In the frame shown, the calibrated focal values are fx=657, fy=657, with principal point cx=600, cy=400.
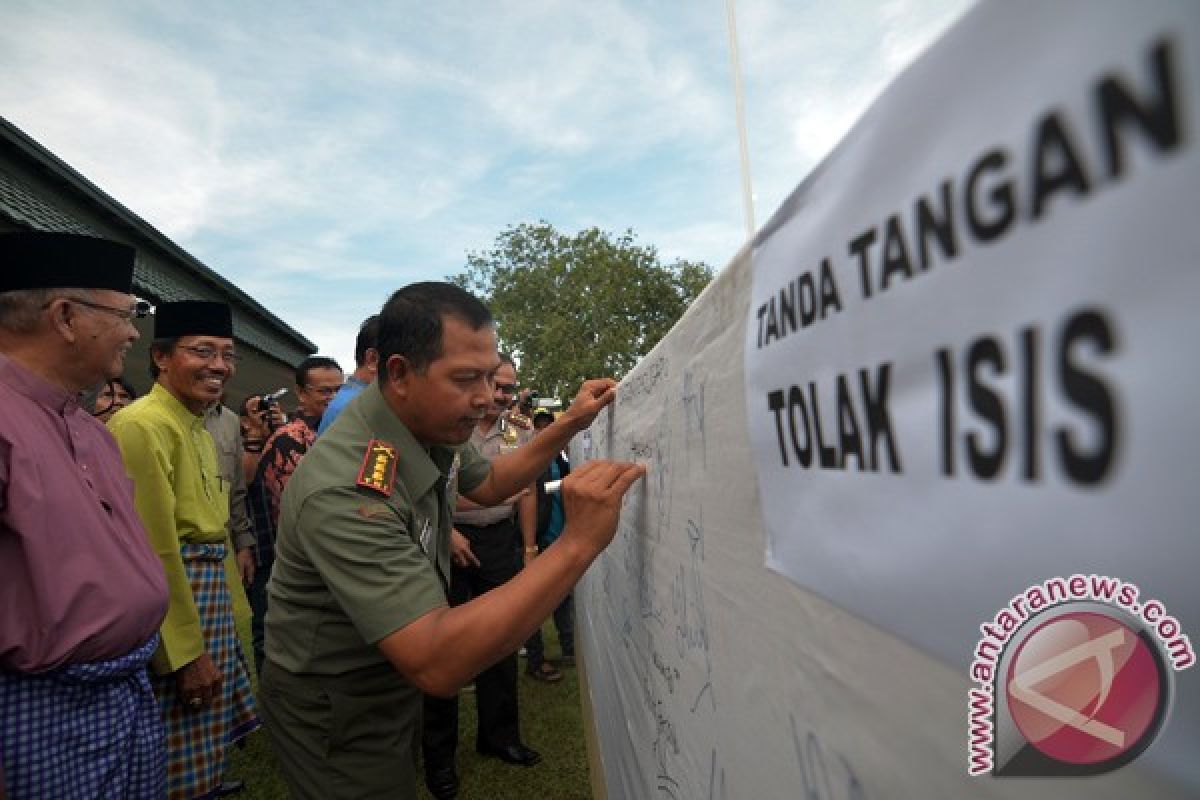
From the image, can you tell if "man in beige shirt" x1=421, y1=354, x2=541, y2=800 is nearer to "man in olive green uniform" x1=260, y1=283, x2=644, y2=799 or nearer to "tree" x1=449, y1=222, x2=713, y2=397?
"man in olive green uniform" x1=260, y1=283, x2=644, y2=799

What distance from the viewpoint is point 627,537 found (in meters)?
1.91

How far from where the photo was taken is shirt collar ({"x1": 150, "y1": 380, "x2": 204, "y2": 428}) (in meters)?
2.75

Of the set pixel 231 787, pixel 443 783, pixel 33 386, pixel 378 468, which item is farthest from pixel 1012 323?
pixel 231 787

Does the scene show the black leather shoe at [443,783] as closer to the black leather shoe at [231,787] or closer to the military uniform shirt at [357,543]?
the black leather shoe at [231,787]

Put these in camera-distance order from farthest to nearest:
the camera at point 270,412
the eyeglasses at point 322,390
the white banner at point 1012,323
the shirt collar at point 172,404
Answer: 1. the camera at point 270,412
2. the eyeglasses at point 322,390
3. the shirt collar at point 172,404
4. the white banner at point 1012,323

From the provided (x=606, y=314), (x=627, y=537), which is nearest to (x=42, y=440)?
(x=627, y=537)

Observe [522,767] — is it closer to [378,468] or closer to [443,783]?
[443,783]

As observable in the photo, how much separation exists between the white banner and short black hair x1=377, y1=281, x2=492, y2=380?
43.4 inches

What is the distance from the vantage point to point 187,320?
9.71 ft

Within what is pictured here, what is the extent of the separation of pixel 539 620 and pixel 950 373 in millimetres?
977

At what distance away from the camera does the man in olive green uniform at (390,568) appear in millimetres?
1252
